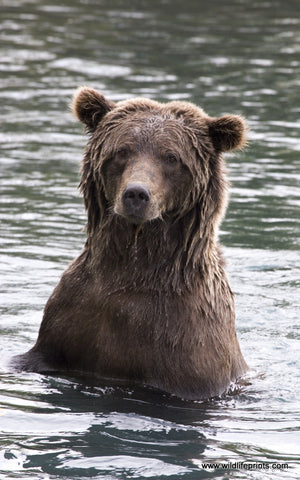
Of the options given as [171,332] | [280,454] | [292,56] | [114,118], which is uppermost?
[292,56]

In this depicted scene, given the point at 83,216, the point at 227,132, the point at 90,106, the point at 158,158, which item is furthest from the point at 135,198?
the point at 83,216

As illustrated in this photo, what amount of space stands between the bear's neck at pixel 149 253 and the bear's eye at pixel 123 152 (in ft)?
1.40

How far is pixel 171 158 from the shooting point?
24.5ft

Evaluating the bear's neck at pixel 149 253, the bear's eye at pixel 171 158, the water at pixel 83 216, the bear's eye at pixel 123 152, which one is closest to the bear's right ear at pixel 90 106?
the bear's eye at pixel 123 152

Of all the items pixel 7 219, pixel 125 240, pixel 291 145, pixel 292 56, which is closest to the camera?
pixel 125 240

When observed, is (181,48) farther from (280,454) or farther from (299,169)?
(280,454)

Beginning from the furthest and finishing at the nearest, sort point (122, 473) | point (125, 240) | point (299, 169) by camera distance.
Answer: point (299, 169)
point (125, 240)
point (122, 473)

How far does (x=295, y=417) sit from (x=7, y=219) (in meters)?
5.48

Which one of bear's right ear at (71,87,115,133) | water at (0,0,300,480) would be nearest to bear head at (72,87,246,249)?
bear's right ear at (71,87,115,133)

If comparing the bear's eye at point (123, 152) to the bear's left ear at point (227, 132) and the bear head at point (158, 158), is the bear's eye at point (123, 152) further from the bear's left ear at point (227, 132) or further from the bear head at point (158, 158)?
the bear's left ear at point (227, 132)

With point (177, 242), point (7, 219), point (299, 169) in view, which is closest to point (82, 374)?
point (177, 242)

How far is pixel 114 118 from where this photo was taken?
7680 millimetres

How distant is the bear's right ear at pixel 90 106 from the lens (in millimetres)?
7840

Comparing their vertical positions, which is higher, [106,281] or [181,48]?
[181,48]
